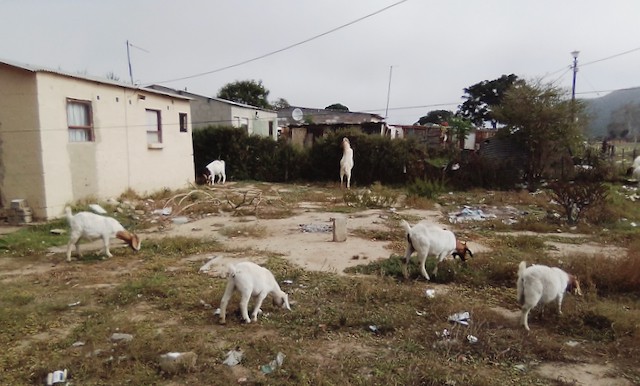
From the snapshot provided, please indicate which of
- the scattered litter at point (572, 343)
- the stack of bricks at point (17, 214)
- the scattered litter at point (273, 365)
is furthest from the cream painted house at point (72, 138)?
the scattered litter at point (572, 343)

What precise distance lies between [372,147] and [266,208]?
7.85 metres

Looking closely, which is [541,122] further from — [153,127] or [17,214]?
[17,214]

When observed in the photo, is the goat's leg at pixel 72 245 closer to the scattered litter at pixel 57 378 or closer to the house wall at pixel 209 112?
the scattered litter at pixel 57 378

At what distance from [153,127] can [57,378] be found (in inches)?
499

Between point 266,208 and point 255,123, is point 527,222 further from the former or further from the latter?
point 255,123

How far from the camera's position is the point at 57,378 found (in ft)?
11.8

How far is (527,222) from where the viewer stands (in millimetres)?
10258

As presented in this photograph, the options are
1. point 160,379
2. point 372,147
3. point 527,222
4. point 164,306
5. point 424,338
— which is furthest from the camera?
point 372,147

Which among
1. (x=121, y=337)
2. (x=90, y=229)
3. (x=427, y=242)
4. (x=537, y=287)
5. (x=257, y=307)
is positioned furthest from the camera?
(x=90, y=229)

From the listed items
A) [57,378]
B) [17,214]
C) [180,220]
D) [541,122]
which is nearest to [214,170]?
[180,220]

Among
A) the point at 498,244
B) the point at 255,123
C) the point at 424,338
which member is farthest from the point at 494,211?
the point at 255,123

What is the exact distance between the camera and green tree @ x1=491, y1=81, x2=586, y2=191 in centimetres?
1694

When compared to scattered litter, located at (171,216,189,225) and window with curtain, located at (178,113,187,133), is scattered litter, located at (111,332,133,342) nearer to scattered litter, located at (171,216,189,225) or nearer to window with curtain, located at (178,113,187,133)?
scattered litter, located at (171,216,189,225)

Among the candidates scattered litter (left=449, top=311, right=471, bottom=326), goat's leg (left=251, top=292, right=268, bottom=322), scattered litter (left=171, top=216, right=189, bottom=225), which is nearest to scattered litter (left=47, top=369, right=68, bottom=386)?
goat's leg (left=251, top=292, right=268, bottom=322)
